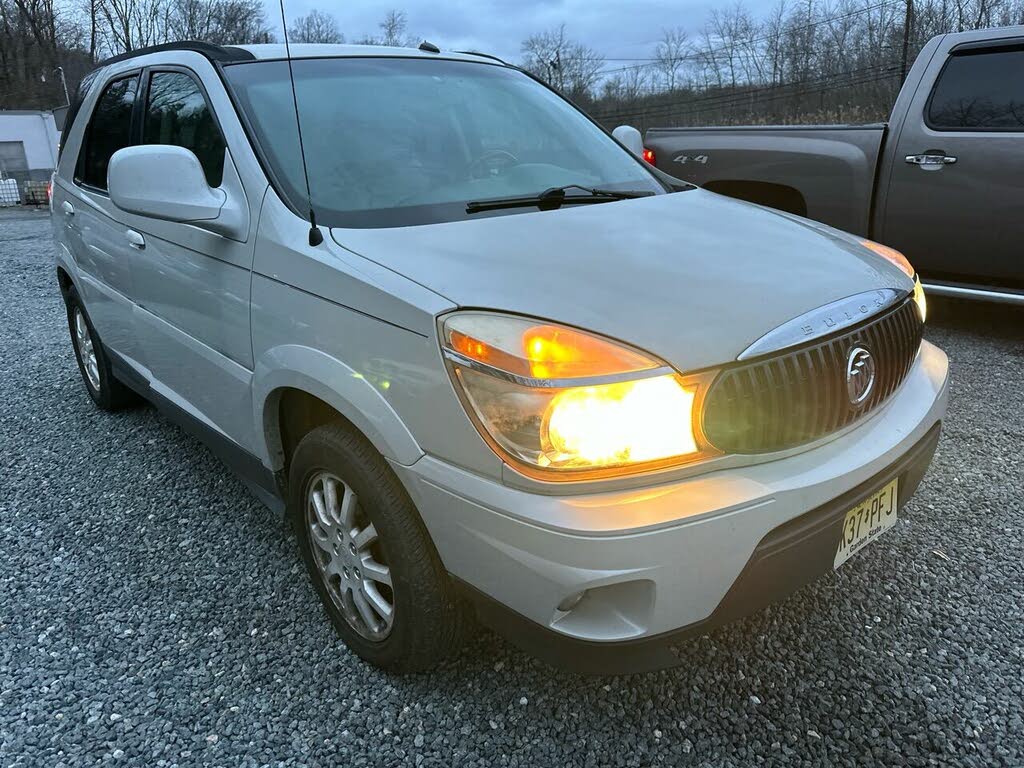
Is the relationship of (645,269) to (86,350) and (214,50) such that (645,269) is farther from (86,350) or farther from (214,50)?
(86,350)

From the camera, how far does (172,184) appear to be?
7.95 ft

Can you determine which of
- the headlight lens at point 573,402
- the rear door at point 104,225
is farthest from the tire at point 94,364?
the headlight lens at point 573,402

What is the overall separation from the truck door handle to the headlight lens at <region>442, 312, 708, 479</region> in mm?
4189

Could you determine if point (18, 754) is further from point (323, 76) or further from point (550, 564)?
point (323, 76)

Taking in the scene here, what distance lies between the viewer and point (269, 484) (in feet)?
8.67

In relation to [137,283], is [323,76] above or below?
above

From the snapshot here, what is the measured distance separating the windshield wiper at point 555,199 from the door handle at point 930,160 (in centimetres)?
320

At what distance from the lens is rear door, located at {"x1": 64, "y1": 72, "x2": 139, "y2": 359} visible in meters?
3.41

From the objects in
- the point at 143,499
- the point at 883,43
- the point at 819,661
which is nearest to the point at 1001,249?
the point at 819,661

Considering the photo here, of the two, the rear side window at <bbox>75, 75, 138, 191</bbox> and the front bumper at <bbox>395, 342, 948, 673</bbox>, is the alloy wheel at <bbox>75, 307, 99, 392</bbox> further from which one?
the front bumper at <bbox>395, 342, 948, 673</bbox>

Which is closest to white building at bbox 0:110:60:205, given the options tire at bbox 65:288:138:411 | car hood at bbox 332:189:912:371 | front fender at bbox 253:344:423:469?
tire at bbox 65:288:138:411

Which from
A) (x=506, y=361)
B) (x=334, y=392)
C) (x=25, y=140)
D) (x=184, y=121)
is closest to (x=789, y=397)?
(x=506, y=361)

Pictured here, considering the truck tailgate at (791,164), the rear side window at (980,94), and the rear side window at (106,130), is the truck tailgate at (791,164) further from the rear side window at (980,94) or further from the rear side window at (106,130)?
the rear side window at (106,130)

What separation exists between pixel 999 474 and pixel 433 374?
111 inches
